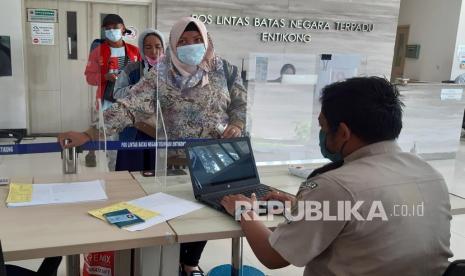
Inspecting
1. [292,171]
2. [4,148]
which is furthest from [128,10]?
[292,171]

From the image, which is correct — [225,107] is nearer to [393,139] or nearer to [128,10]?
[393,139]

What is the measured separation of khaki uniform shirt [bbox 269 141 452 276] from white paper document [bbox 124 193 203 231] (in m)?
0.45

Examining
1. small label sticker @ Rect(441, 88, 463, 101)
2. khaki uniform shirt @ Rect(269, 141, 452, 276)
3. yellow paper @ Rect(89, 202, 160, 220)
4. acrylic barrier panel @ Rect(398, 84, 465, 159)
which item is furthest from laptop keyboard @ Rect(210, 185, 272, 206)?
small label sticker @ Rect(441, 88, 463, 101)

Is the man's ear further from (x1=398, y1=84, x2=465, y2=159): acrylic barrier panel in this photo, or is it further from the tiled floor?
(x1=398, y1=84, x2=465, y2=159): acrylic barrier panel

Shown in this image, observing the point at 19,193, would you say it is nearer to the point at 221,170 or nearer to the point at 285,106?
the point at 221,170

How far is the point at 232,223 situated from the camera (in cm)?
150

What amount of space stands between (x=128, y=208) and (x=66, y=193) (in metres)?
0.31

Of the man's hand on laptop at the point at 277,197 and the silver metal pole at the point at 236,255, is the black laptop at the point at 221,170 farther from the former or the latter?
the silver metal pole at the point at 236,255

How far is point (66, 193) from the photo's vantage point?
1.72 m

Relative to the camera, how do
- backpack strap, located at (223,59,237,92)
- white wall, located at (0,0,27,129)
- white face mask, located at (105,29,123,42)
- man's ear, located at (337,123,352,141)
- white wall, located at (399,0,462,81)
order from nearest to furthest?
man's ear, located at (337,123,352,141), backpack strap, located at (223,59,237,92), white face mask, located at (105,29,123,42), white wall, located at (0,0,27,129), white wall, located at (399,0,462,81)

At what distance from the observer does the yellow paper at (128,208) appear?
150 centimetres

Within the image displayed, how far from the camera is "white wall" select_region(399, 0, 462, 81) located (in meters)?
8.27

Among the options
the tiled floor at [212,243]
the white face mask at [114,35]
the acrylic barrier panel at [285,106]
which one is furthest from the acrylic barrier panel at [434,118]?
the white face mask at [114,35]

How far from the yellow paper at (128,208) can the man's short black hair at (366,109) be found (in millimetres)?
686
